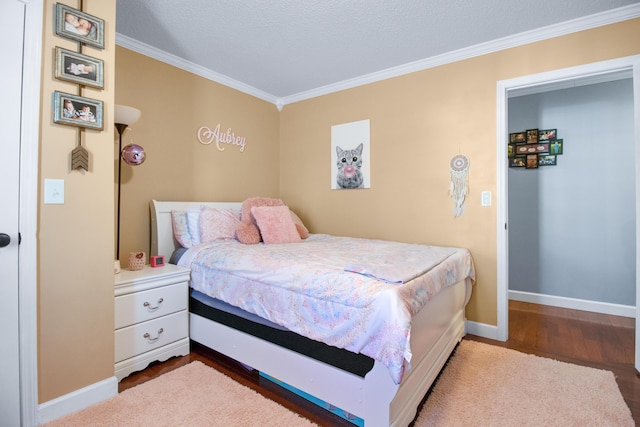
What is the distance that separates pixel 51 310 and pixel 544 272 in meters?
4.45

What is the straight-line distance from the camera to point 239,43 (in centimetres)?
263

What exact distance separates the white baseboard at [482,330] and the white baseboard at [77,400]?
8.84 ft

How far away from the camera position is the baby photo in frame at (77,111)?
1.55 metres

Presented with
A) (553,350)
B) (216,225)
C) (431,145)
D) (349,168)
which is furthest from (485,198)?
(216,225)

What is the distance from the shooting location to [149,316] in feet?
6.81

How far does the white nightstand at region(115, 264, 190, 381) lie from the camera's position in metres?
1.93

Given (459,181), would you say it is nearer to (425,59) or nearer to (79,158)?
(425,59)

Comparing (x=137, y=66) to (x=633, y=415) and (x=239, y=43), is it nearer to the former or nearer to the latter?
(x=239, y=43)

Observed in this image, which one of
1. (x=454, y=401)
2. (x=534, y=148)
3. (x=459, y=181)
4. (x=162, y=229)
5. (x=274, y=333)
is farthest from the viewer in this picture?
(x=534, y=148)

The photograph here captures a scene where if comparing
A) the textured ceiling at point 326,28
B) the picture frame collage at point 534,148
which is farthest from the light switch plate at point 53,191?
the picture frame collage at point 534,148

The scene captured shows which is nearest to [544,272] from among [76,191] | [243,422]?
[243,422]

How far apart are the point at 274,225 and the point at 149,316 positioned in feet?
3.91

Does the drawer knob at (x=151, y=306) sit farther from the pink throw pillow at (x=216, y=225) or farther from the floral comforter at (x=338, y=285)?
the pink throw pillow at (x=216, y=225)

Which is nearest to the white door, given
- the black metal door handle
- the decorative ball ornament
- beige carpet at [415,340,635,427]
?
the black metal door handle
